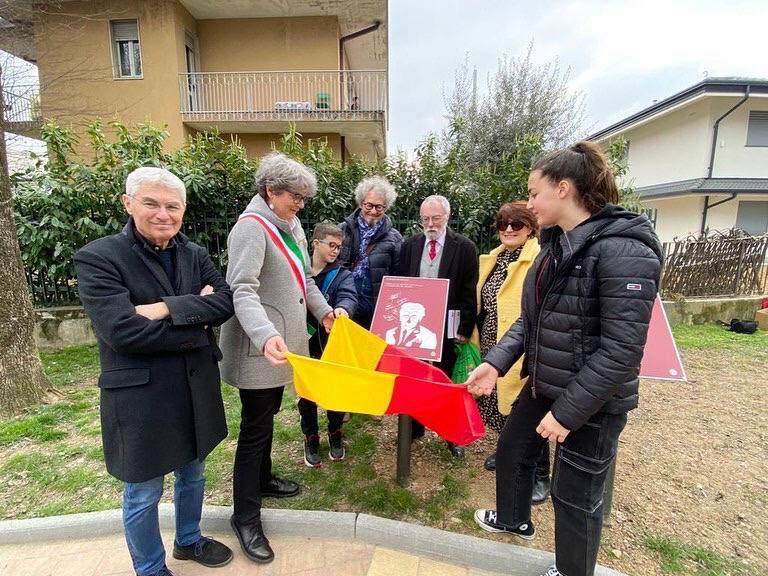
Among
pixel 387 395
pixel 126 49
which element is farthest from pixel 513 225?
pixel 126 49

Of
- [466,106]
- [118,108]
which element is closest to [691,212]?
[466,106]

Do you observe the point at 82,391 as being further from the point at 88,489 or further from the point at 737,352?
the point at 737,352

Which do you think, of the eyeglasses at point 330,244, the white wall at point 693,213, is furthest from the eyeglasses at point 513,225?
the white wall at point 693,213

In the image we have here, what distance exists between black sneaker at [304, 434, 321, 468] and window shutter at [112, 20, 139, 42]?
580 inches

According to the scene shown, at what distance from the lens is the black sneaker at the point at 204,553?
227 cm

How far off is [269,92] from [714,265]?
509 inches

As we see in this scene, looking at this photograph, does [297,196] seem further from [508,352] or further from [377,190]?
[508,352]

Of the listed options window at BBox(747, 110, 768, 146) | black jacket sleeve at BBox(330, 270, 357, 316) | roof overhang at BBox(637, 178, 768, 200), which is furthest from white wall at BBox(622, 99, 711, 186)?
black jacket sleeve at BBox(330, 270, 357, 316)

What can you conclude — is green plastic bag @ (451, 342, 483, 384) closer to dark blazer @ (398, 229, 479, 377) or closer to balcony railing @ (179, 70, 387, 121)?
dark blazer @ (398, 229, 479, 377)

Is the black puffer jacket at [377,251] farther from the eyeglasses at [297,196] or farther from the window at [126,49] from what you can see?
the window at [126,49]

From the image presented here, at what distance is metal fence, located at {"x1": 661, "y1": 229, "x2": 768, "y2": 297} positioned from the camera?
26.8ft

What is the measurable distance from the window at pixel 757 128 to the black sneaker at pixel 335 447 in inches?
802

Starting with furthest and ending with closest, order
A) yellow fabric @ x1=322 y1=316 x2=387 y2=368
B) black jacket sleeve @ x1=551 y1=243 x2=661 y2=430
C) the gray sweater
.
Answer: yellow fabric @ x1=322 y1=316 x2=387 y2=368 → the gray sweater → black jacket sleeve @ x1=551 y1=243 x2=661 y2=430

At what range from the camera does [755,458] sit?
3.50 meters
